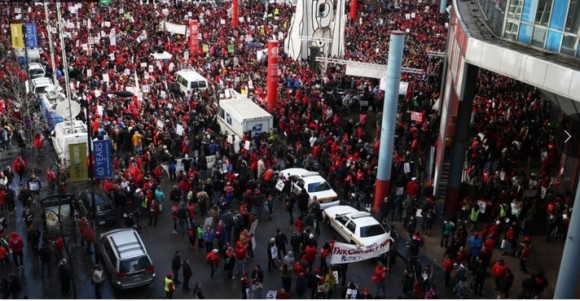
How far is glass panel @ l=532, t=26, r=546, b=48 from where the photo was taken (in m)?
18.9

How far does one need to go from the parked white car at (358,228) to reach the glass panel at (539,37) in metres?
7.57

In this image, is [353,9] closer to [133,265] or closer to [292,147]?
[292,147]

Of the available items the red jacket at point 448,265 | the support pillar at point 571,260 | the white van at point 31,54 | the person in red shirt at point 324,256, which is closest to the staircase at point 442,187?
the red jacket at point 448,265

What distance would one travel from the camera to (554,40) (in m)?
18.4

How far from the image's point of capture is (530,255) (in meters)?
21.7

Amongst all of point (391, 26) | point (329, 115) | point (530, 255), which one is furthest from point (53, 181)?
point (391, 26)

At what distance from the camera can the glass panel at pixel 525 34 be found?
19594 mm

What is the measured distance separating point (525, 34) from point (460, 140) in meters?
5.00

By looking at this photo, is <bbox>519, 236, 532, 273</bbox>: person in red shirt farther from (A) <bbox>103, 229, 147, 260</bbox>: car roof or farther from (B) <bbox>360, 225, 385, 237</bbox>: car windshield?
(A) <bbox>103, 229, 147, 260</bbox>: car roof

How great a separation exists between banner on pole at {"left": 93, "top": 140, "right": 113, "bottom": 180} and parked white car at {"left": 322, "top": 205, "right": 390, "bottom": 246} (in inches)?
332

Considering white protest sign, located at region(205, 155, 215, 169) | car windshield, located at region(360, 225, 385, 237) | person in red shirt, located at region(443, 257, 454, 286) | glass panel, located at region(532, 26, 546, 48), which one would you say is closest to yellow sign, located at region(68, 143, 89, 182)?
white protest sign, located at region(205, 155, 215, 169)

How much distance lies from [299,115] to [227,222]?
473 inches

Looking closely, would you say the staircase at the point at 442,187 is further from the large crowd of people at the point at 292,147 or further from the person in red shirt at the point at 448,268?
the person in red shirt at the point at 448,268

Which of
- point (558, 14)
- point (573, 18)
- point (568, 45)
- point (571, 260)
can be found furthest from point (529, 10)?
point (571, 260)
